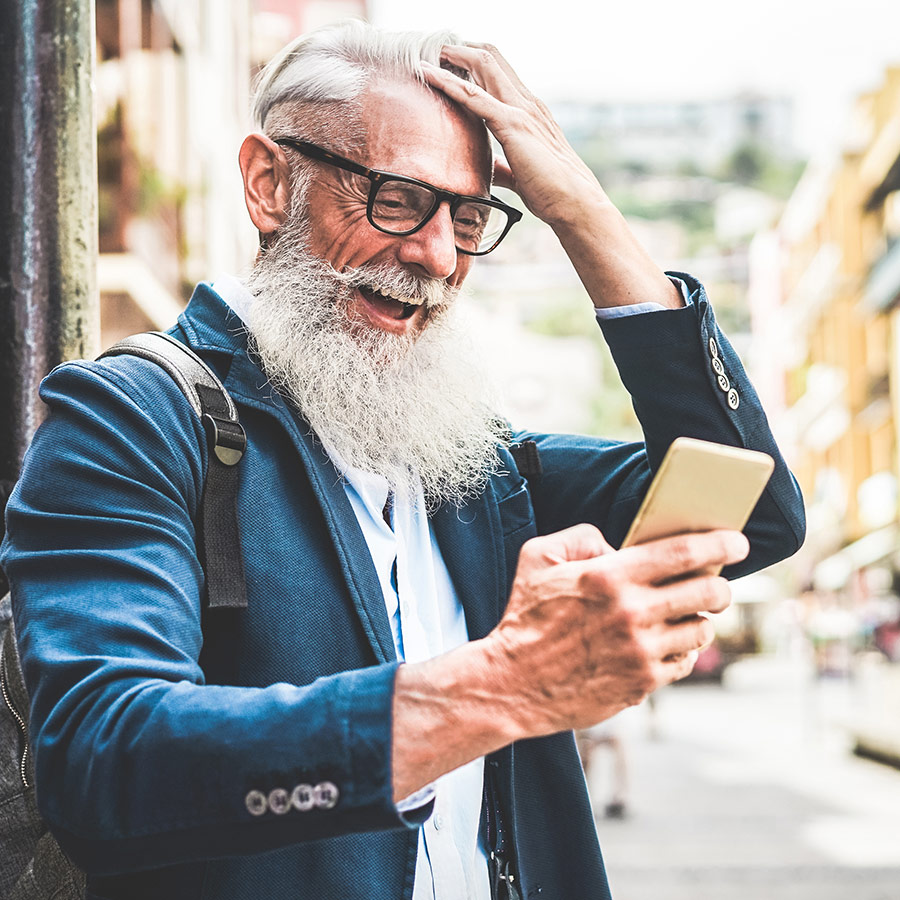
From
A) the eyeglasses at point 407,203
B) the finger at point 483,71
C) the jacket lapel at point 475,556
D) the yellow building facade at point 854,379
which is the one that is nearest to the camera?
the jacket lapel at point 475,556

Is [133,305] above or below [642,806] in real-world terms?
above

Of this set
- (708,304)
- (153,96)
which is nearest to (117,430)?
(708,304)

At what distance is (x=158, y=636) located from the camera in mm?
1324

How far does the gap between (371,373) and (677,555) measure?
935 millimetres

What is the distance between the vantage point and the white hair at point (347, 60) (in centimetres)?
207

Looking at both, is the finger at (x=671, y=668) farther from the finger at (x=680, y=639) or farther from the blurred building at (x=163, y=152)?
the blurred building at (x=163, y=152)

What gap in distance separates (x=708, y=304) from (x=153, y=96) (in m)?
13.2

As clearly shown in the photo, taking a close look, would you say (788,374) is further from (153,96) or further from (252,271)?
(252,271)

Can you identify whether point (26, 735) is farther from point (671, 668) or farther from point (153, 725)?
point (671, 668)

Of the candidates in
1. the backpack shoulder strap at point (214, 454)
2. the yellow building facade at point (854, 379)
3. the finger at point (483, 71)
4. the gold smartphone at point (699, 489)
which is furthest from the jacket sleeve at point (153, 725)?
the yellow building facade at point (854, 379)

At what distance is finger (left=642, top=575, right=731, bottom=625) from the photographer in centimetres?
122

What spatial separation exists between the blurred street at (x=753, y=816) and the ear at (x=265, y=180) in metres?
6.40

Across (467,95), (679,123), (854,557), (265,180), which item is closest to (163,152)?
(265,180)

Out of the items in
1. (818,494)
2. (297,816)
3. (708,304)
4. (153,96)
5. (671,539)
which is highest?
(153,96)
